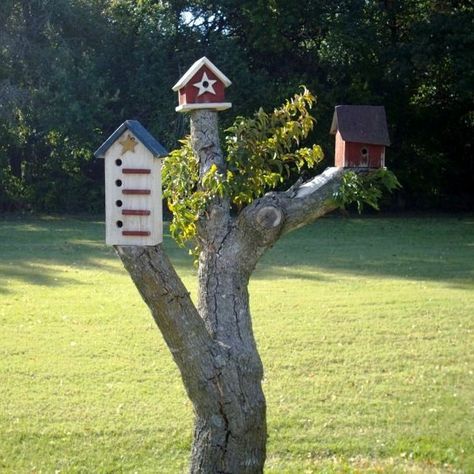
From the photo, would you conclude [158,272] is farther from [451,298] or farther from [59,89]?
[59,89]

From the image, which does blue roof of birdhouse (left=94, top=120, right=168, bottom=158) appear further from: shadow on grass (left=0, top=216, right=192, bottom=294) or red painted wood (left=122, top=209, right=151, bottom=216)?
shadow on grass (left=0, top=216, right=192, bottom=294)

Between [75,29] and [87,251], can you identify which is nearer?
[87,251]

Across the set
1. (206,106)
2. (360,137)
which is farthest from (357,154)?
(206,106)

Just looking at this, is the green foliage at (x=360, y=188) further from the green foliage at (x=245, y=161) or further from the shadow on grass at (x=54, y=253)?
the shadow on grass at (x=54, y=253)

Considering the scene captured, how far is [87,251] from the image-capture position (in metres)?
15.7

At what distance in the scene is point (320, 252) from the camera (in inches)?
608

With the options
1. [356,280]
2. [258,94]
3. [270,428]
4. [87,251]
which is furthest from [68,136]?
[270,428]

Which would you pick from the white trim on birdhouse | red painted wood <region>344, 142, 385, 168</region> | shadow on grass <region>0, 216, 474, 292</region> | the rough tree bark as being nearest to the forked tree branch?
the rough tree bark

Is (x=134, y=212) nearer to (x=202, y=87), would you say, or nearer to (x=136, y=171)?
(x=136, y=171)

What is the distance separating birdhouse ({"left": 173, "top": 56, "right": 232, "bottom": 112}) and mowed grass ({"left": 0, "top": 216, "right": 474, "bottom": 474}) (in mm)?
2537

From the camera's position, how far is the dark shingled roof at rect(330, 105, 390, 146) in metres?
4.24

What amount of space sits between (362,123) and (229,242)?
0.97 m

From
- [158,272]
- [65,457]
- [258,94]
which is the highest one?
[258,94]

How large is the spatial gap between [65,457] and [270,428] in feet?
4.79
